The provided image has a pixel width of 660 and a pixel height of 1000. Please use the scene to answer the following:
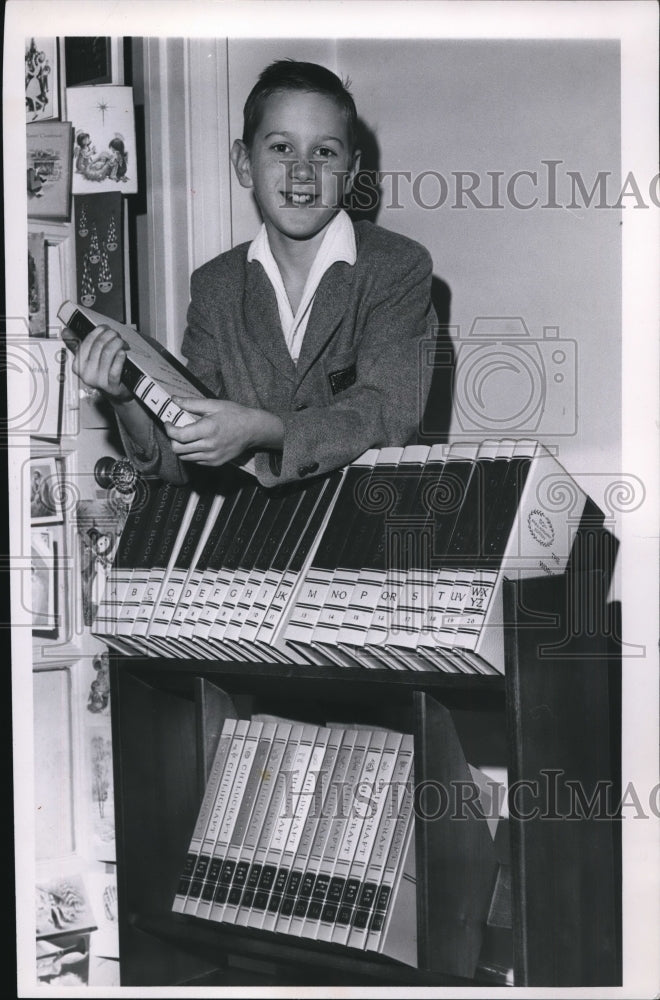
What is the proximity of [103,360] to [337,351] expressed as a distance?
0.30m

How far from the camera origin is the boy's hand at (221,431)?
117cm

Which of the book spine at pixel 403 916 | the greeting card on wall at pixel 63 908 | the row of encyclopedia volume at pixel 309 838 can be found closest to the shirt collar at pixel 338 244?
the row of encyclopedia volume at pixel 309 838

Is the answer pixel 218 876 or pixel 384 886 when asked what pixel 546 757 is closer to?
→ pixel 384 886

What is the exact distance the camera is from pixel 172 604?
1.29 metres

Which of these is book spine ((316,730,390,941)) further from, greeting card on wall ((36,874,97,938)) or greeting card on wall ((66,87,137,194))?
greeting card on wall ((66,87,137,194))

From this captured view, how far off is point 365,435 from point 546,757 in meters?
0.43

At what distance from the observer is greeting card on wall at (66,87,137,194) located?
1445mm

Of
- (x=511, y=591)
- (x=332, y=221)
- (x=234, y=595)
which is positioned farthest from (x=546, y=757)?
(x=332, y=221)

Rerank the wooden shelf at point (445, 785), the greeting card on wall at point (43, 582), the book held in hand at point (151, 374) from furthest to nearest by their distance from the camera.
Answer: the greeting card on wall at point (43, 582) → the book held in hand at point (151, 374) → the wooden shelf at point (445, 785)

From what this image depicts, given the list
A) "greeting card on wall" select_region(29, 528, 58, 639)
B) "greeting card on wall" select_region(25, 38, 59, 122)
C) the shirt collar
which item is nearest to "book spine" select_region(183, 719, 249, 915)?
"greeting card on wall" select_region(29, 528, 58, 639)

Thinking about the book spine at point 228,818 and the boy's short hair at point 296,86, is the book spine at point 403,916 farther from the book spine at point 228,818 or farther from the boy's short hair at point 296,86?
the boy's short hair at point 296,86

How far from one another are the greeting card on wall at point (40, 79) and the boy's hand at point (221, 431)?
0.53m

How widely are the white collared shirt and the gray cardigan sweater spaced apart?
0.04 ft

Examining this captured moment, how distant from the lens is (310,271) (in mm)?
1354
